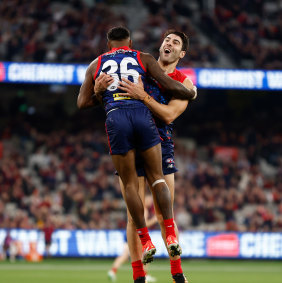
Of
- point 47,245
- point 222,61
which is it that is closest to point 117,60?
point 47,245

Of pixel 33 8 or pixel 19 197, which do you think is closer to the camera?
pixel 19 197

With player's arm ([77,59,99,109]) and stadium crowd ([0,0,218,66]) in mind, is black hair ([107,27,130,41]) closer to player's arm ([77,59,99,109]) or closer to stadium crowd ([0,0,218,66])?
player's arm ([77,59,99,109])

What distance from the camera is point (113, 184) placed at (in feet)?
71.5

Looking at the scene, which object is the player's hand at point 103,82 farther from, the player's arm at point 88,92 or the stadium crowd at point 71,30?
the stadium crowd at point 71,30

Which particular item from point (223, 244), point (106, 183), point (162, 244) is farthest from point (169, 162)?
point (106, 183)

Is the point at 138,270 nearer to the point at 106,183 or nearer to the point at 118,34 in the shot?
the point at 118,34

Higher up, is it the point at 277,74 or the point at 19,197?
the point at 277,74

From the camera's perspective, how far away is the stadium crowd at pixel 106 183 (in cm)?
2078

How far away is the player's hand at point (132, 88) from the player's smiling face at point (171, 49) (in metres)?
0.84

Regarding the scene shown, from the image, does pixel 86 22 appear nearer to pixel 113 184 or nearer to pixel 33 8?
pixel 33 8

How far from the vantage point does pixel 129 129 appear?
22.2 feet

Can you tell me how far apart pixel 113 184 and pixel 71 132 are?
10.5ft

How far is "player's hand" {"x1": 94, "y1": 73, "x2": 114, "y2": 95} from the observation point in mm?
6844

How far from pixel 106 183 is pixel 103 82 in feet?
49.8
